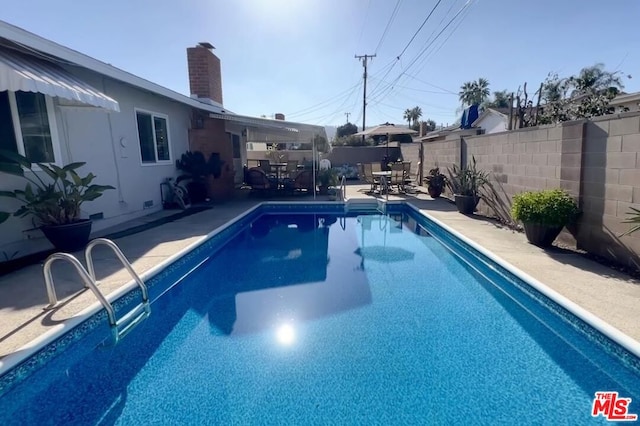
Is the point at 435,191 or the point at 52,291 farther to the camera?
the point at 435,191

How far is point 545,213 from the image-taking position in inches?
224

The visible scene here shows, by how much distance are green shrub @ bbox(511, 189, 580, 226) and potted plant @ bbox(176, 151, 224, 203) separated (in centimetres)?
972

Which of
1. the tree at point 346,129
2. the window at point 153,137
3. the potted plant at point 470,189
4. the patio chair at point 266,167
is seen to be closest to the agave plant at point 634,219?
the potted plant at point 470,189

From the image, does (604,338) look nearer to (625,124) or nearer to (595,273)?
(595,273)

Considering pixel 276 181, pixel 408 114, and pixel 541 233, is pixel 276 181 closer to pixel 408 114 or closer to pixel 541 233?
pixel 541 233

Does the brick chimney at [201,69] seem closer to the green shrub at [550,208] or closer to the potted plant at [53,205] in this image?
the potted plant at [53,205]

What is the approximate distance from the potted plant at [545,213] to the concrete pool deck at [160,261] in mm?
291

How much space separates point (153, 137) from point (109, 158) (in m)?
2.11

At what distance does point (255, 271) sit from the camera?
6.33 m

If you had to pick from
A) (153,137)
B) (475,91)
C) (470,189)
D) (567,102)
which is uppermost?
(475,91)

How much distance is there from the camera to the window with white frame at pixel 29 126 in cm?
571

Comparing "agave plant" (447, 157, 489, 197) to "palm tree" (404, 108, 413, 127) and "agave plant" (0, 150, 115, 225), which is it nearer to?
Answer: "agave plant" (0, 150, 115, 225)

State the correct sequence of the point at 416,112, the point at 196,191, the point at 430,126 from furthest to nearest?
the point at 416,112 → the point at 430,126 → the point at 196,191

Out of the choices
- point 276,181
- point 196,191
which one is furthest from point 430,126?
point 196,191
